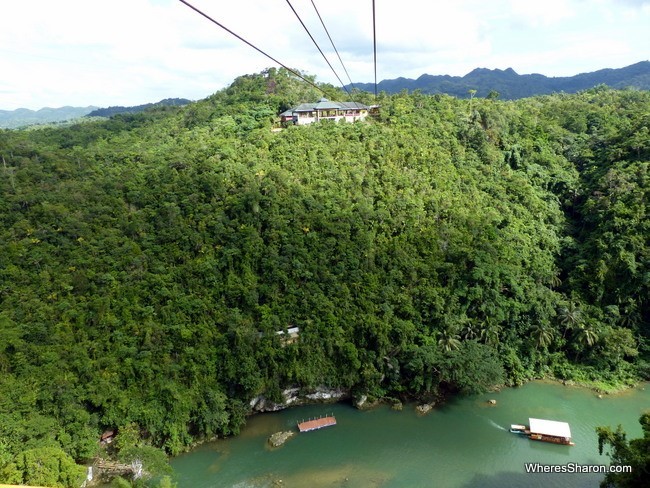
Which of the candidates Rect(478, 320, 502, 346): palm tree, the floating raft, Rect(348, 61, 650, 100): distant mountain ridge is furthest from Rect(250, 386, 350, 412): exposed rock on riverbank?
Rect(348, 61, 650, 100): distant mountain ridge

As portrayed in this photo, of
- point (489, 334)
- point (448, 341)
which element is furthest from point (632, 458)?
point (489, 334)

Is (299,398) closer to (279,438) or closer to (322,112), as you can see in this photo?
(279,438)

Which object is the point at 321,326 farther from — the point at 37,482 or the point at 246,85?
the point at 246,85

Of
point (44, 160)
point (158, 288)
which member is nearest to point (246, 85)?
point (44, 160)

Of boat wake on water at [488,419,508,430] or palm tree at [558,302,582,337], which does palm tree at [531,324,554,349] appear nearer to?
palm tree at [558,302,582,337]

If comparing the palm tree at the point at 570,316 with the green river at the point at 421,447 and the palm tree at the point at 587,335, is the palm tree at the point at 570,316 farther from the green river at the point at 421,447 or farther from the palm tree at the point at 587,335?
the green river at the point at 421,447

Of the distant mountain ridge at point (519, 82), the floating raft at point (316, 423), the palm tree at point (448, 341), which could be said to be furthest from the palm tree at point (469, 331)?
the distant mountain ridge at point (519, 82)
